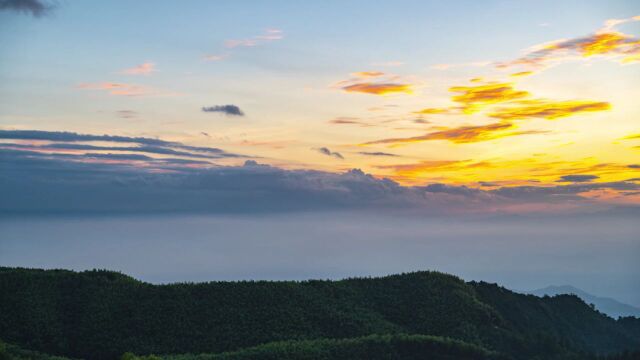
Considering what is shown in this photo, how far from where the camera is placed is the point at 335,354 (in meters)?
91.4

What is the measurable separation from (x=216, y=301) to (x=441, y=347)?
4251 cm

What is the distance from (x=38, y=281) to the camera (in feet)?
373

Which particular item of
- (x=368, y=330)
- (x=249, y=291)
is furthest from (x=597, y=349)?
(x=249, y=291)

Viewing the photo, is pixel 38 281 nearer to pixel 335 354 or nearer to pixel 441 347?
pixel 335 354

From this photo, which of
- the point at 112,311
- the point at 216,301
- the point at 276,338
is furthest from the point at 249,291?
the point at 112,311

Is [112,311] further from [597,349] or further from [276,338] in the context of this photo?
[597,349]

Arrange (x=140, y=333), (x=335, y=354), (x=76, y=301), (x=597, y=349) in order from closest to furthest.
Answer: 1. (x=335, y=354)
2. (x=140, y=333)
3. (x=76, y=301)
4. (x=597, y=349)

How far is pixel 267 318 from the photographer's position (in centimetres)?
11169

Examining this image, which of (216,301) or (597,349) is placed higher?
(216,301)

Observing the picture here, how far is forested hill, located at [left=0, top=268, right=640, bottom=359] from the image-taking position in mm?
97438

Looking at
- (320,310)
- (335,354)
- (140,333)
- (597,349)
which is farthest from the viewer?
(597,349)

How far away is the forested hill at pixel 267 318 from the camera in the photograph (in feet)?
320

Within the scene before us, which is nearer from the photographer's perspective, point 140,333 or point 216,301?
point 140,333

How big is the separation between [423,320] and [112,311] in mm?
57731
